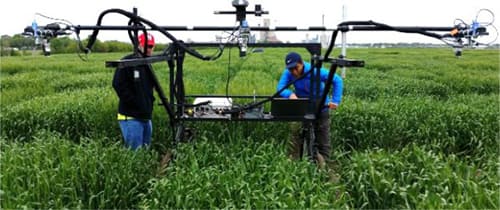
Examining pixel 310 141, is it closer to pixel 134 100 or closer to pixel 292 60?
pixel 292 60

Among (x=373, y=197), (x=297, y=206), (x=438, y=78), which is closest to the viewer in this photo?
(x=297, y=206)

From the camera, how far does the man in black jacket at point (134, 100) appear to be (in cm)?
484

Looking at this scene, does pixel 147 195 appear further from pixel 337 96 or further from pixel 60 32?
pixel 337 96

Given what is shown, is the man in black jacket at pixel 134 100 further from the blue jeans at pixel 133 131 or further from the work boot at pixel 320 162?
the work boot at pixel 320 162

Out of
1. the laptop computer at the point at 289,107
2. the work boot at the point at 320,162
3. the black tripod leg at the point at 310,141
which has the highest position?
the laptop computer at the point at 289,107

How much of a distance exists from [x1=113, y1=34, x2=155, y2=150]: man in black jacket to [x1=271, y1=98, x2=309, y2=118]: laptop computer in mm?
1409

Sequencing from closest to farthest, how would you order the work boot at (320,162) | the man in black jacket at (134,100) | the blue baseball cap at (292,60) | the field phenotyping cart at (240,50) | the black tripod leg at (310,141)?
the field phenotyping cart at (240,50), the work boot at (320,162), the black tripod leg at (310,141), the man in black jacket at (134,100), the blue baseball cap at (292,60)

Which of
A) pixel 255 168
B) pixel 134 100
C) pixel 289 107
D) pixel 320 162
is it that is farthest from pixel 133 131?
pixel 320 162

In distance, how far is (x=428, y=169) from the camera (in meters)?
4.27

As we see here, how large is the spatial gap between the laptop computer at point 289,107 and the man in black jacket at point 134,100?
141 centimetres

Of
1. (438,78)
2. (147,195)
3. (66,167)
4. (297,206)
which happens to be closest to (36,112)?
(66,167)

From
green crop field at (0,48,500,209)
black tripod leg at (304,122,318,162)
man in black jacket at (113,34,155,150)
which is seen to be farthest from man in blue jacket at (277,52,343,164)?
man in black jacket at (113,34,155,150)

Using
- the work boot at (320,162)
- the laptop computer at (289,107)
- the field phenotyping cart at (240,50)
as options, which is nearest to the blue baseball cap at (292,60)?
the field phenotyping cart at (240,50)

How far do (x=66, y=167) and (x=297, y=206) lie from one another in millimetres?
2193
